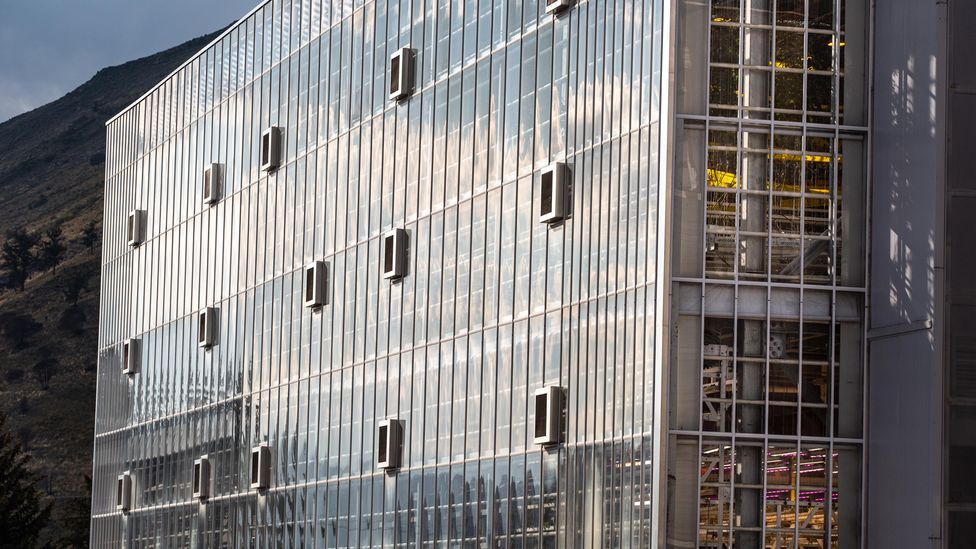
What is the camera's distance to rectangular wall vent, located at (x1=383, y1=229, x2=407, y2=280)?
1654 inches

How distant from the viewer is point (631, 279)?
31.0 metres

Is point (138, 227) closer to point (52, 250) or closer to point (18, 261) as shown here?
point (52, 250)

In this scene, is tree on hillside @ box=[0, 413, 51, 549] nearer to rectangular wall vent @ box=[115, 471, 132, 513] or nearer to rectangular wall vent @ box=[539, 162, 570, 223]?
rectangular wall vent @ box=[115, 471, 132, 513]

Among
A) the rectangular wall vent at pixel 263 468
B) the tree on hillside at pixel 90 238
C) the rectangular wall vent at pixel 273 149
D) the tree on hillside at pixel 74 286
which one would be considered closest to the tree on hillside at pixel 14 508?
the rectangular wall vent at pixel 263 468

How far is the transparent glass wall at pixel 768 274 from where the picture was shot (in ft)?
98.1

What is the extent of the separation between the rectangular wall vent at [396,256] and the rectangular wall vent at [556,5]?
915 cm

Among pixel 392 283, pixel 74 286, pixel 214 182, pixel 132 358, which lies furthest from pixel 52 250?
Result: pixel 392 283

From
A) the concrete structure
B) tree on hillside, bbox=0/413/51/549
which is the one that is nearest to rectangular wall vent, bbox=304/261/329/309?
the concrete structure

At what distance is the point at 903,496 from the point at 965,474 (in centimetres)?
123

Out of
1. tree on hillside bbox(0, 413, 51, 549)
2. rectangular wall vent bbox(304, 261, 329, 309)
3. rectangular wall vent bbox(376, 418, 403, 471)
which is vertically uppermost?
rectangular wall vent bbox(304, 261, 329, 309)

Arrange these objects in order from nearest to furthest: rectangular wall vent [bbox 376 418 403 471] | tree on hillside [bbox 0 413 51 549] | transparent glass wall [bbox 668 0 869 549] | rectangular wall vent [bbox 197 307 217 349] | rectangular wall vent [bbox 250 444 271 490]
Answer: transparent glass wall [bbox 668 0 869 549] → rectangular wall vent [bbox 376 418 403 471] → rectangular wall vent [bbox 250 444 271 490] → rectangular wall vent [bbox 197 307 217 349] → tree on hillside [bbox 0 413 51 549]

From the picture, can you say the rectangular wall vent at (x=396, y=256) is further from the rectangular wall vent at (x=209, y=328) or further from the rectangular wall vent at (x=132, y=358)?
the rectangular wall vent at (x=132, y=358)

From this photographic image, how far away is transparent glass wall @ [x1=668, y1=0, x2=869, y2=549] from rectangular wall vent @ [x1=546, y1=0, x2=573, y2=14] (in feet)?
13.2

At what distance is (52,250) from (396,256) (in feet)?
434
